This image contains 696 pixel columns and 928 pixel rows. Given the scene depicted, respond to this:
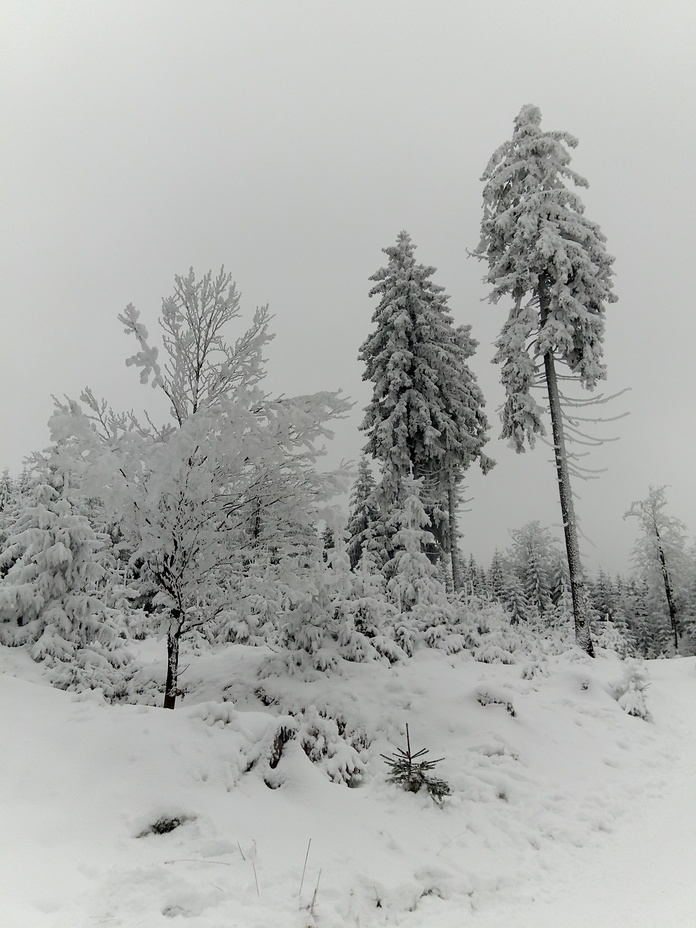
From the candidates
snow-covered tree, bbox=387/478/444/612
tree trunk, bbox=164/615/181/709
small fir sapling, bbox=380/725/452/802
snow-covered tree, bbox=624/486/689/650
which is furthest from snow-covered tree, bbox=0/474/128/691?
snow-covered tree, bbox=624/486/689/650

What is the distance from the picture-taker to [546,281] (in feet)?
47.5

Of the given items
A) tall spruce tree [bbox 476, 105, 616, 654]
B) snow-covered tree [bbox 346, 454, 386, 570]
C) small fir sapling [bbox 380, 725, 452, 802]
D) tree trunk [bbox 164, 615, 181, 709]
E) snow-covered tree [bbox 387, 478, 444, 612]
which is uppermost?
tall spruce tree [bbox 476, 105, 616, 654]

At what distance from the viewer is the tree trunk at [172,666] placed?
272 inches

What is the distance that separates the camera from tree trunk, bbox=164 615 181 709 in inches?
272

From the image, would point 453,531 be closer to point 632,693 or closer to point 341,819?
point 632,693

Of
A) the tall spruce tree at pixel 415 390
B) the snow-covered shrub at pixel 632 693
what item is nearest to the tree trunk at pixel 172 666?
the snow-covered shrub at pixel 632 693

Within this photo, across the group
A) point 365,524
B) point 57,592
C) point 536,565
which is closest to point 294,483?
point 57,592

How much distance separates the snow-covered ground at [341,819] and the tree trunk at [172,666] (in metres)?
0.84

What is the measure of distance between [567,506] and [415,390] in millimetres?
7088

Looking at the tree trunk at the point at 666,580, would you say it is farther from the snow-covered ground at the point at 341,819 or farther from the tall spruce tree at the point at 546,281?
the snow-covered ground at the point at 341,819

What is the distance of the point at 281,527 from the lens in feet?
24.0

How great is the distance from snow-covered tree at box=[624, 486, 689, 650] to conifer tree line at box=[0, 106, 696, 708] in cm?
1746

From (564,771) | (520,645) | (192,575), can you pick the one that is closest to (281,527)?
(192,575)

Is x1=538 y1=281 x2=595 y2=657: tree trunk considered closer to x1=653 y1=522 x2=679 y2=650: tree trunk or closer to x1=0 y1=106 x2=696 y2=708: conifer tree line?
x1=0 y1=106 x2=696 y2=708: conifer tree line
